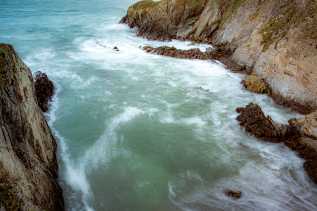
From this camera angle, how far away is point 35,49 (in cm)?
3088

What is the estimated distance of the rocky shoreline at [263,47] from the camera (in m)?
14.8

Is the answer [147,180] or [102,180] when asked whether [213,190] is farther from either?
[102,180]

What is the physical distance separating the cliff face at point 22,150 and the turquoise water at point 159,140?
4.06 ft

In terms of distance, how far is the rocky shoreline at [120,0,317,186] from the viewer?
48.6 ft

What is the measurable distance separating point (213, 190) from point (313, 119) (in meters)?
6.64

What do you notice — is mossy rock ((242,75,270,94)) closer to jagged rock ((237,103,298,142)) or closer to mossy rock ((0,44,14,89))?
jagged rock ((237,103,298,142))

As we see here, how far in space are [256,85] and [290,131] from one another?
560 centimetres

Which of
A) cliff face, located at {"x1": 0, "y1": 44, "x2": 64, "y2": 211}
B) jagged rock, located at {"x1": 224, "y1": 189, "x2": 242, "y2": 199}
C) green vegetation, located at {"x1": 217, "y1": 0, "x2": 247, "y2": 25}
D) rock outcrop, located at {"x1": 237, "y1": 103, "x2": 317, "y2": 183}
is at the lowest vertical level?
jagged rock, located at {"x1": 224, "y1": 189, "x2": 242, "y2": 199}

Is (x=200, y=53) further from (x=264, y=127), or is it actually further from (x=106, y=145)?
(x=106, y=145)

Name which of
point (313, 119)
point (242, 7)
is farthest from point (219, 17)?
point (313, 119)

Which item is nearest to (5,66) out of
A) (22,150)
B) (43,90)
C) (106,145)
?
(22,150)

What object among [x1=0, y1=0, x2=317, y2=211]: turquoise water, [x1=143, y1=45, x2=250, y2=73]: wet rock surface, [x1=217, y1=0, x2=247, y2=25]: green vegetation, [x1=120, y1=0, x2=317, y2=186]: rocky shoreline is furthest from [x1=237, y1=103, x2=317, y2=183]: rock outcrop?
[x1=217, y1=0, x2=247, y2=25]: green vegetation

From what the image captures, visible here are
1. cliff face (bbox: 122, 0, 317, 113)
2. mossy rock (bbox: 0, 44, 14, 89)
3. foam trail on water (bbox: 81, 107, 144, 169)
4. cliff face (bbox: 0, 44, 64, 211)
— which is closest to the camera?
cliff face (bbox: 0, 44, 64, 211)

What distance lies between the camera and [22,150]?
9.37m
